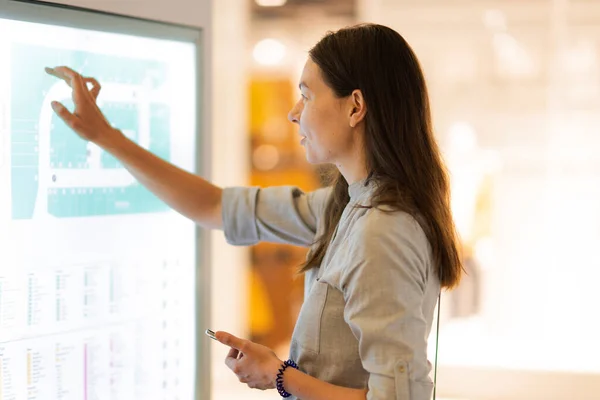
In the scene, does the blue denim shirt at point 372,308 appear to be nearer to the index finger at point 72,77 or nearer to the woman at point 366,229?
the woman at point 366,229

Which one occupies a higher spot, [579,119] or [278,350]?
[579,119]

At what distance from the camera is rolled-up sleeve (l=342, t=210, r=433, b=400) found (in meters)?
1.03

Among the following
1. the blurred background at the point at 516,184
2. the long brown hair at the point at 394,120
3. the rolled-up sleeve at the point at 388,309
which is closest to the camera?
the rolled-up sleeve at the point at 388,309

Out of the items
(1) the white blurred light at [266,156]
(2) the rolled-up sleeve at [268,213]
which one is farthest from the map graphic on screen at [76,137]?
(1) the white blurred light at [266,156]

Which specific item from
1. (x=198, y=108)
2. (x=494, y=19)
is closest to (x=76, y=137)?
(x=198, y=108)

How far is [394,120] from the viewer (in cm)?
115

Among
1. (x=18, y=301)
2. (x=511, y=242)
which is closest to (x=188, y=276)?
(x=18, y=301)

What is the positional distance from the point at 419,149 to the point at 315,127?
0.18 metres

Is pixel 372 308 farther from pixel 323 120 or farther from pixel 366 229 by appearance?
pixel 323 120

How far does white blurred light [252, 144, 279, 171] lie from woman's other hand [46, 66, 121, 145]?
2.70 meters

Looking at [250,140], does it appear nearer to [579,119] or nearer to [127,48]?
[579,119]

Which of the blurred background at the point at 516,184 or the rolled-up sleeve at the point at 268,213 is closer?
the rolled-up sleeve at the point at 268,213

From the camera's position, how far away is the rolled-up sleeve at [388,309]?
1027mm

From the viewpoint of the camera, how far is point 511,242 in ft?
10.0
